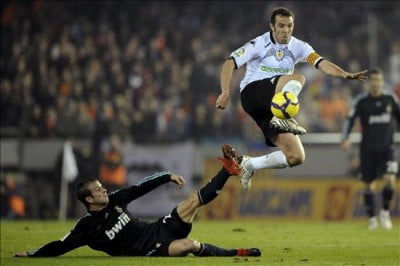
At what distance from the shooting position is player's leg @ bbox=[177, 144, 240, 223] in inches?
451

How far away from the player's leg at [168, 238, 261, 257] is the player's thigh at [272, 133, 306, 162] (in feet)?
4.05

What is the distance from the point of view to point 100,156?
23391 millimetres

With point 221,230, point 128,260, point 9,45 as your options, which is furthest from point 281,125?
point 9,45

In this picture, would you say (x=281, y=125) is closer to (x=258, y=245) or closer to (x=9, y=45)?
(x=258, y=245)

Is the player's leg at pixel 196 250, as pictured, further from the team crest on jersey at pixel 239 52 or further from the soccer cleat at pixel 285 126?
the team crest on jersey at pixel 239 52

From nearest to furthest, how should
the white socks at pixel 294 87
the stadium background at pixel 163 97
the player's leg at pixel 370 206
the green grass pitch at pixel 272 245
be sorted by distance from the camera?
1. the green grass pitch at pixel 272 245
2. the white socks at pixel 294 87
3. the player's leg at pixel 370 206
4. the stadium background at pixel 163 97

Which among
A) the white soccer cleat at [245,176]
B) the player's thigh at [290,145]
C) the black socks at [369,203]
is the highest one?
the player's thigh at [290,145]

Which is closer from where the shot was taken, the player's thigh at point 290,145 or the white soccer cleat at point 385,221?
the player's thigh at point 290,145

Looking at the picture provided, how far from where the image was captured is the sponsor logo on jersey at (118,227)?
11.4 meters

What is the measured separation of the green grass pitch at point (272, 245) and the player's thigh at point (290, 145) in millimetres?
1108

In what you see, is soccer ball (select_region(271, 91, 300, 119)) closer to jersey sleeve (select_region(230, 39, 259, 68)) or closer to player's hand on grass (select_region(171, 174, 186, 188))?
jersey sleeve (select_region(230, 39, 259, 68))

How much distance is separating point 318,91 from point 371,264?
1552 centimetres

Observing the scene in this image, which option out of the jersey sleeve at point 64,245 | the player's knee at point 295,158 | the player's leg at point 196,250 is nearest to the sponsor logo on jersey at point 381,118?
the player's knee at point 295,158

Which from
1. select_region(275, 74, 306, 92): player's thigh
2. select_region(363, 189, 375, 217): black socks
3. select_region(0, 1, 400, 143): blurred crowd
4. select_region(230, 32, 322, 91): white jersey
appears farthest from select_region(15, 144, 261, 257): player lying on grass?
select_region(0, 1, 400, 143): blurred crowd
